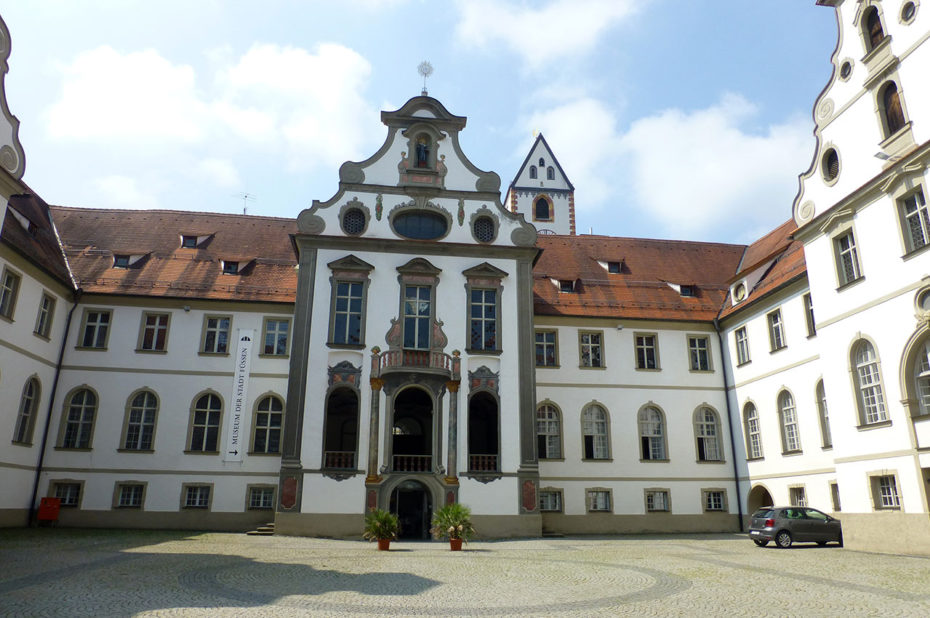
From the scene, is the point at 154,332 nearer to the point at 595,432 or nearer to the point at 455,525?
the point at 455,525

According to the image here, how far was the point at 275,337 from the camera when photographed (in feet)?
Answer: 96.0

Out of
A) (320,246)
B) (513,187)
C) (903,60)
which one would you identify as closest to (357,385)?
(320,246)

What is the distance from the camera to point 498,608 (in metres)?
10.2

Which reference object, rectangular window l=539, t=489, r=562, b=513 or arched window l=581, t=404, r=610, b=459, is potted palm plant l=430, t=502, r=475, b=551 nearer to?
rectangular window l=539, t=489, r=562, b=513

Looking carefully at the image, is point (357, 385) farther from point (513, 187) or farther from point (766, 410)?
point (513, 187)

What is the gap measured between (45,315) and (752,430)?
29.3 meters

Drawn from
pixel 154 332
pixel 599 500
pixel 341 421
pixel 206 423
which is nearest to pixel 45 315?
pixel 154 332

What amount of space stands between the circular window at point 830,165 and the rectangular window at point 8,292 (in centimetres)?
2816

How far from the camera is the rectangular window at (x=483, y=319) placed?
27.3m

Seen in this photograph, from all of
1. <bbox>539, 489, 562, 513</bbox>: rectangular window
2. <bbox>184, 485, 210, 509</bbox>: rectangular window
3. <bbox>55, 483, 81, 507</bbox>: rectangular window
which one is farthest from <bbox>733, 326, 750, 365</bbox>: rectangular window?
<bbox>55, 483, 81, 507</bbox>: rectangular window

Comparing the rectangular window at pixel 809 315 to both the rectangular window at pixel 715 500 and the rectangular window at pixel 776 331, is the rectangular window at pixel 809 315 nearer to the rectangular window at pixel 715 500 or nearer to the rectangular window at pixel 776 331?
the rectangular window at pixel 776 331

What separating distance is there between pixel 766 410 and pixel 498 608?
21.4 meters

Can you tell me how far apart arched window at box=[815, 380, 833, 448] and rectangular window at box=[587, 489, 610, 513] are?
8.86 metres

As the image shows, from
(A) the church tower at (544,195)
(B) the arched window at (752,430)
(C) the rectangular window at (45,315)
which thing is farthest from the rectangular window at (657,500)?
(A) the church tower at (544,195)
